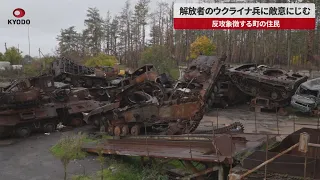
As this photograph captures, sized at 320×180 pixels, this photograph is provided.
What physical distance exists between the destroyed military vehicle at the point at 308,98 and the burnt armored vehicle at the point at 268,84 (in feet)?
2.45

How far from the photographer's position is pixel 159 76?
691 inches

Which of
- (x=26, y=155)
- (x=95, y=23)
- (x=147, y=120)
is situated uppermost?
(x=95, y=23)

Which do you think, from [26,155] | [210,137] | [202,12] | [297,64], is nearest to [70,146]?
[26,155]

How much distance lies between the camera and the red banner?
66.2ft

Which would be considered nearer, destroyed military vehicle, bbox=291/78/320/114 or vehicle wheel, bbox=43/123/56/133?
vehicle wheel, bbox=43/123/56/133

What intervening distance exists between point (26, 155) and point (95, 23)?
4800 cm

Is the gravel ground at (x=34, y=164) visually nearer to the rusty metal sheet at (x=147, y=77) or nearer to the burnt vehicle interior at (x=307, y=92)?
the rusty metal sheet at (x=147, y=77)

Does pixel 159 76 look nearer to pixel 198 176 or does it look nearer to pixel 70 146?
pixel 70 146

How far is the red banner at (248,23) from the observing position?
2019cm

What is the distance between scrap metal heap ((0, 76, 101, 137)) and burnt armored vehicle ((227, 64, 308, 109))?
27.4 ft

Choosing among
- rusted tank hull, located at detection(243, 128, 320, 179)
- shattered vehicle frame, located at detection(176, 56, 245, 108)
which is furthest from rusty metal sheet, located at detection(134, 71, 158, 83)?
rusted tank hull, located at detection(243, 128, 320, 179)

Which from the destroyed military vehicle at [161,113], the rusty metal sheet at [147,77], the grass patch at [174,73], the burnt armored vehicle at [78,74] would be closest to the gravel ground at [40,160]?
the destroyed military vehicle at [161,113]

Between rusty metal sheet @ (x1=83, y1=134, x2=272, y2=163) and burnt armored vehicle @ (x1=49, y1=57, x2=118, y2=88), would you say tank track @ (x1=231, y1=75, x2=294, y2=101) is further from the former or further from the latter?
rusty metal sheet @ (x1=83, y1=134, x2=272, y2=163)

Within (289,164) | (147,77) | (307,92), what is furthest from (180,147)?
(307,92)
